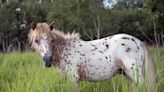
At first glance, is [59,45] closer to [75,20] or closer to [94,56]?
[94,56]

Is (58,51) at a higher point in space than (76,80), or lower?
higher

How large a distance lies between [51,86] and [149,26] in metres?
23.0

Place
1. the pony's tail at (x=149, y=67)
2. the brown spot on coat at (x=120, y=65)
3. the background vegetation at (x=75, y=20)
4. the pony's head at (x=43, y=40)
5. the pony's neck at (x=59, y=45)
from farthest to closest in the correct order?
the background vegetation at (x=75, y=20)
the pony's neck at (x=59, y=45)
the brown spot on coat at (x=120, y=65)
the pony's head at (x=43, y=40)
the pony's tail at (x=149, y=67)

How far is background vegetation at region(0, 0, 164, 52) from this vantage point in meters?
21.7

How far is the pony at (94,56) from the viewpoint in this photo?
15.5 feet

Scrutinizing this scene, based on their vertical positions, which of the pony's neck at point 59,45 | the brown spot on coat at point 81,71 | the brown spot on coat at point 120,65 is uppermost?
the pony's neck at point 59,45

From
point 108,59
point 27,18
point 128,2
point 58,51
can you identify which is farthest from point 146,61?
point 128,2

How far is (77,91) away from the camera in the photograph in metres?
4.37

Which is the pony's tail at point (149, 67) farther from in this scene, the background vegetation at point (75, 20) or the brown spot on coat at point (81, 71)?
the background vegetation at point (75, 20)

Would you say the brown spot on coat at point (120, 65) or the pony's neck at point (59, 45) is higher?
the pony's neck at point (59, 45)

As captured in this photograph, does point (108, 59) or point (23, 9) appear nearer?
point (108, 59)

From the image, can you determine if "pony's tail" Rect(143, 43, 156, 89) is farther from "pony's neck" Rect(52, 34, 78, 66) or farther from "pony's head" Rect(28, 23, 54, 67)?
"pony's head" Rect(28, 23, 54, 67)

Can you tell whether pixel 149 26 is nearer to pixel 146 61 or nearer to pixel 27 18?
pixel 27 18

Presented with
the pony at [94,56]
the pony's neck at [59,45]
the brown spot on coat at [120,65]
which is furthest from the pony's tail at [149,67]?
the pony's neck at [59,45]
